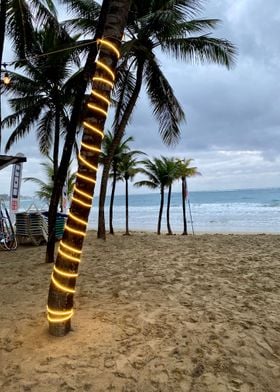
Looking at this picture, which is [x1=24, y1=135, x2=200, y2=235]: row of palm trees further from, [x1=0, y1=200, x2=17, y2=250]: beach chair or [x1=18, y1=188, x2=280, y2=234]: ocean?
[x1=0, y1=200, x2=17, y2=250]: beach chair

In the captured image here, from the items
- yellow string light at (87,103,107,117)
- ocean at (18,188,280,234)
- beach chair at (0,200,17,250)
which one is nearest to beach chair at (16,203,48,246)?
beach chair at (0,200,17,250)

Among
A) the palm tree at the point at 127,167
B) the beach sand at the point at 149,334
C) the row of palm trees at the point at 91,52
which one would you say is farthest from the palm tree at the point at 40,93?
the beach sand at the point at 149,334

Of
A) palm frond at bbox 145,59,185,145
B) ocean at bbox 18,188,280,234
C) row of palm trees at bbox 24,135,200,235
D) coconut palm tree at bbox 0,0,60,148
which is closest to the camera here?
coconut palm tree at bbox 0,0,60,148

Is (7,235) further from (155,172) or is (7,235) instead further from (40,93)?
(155,172)

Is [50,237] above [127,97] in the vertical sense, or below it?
below

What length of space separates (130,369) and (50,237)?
14.4 feet

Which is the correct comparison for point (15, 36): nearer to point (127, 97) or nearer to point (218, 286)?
point (127, 97)

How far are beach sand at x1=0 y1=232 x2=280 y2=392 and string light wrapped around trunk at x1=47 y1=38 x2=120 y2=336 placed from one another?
32 cm

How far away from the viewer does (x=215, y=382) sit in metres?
2.63

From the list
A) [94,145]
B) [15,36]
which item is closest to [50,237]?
[94,145]

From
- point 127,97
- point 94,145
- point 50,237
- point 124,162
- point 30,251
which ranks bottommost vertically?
point 30,251

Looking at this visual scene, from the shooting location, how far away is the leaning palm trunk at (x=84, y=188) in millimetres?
3248

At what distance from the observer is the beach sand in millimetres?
2660

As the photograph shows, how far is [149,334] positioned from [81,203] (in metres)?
1.42
